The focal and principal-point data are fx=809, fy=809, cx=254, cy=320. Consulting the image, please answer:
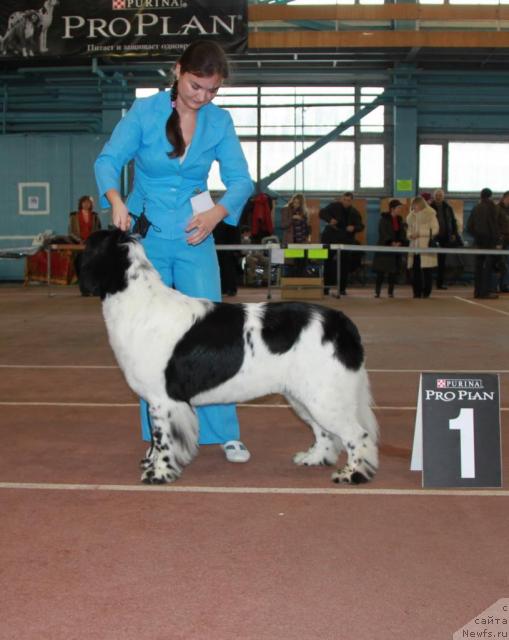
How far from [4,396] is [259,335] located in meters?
2.94

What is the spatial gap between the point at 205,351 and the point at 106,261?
0.60m

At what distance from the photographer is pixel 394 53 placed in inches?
720

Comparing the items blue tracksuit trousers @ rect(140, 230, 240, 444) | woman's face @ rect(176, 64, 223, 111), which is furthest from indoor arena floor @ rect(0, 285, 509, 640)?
woman's face @ rect(176, 64, 223, 111)

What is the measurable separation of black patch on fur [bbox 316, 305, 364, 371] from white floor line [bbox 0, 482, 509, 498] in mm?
563

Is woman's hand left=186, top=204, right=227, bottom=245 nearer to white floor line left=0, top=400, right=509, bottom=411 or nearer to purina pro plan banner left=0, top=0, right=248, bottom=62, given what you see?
white floor line left=0, top=400, right=509, bottom=411

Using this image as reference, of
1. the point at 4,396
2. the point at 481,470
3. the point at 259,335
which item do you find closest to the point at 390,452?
the point at 481,470

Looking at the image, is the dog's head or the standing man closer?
the dog's head

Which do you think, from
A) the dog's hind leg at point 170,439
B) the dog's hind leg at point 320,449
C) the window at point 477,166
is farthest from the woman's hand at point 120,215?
the window at point 477,166

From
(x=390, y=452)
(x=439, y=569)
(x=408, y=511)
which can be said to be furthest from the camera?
(x=390, y=452)

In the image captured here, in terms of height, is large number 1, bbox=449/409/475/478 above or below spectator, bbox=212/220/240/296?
below

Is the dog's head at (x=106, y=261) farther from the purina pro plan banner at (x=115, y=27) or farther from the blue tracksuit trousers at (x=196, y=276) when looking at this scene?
the purina pro plan banner at (x=115, y=27)

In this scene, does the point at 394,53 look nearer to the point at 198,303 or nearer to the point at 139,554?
the point at 198,303

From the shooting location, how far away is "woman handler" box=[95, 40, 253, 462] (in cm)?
386

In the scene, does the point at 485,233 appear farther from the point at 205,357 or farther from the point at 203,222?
the point at 205,357
